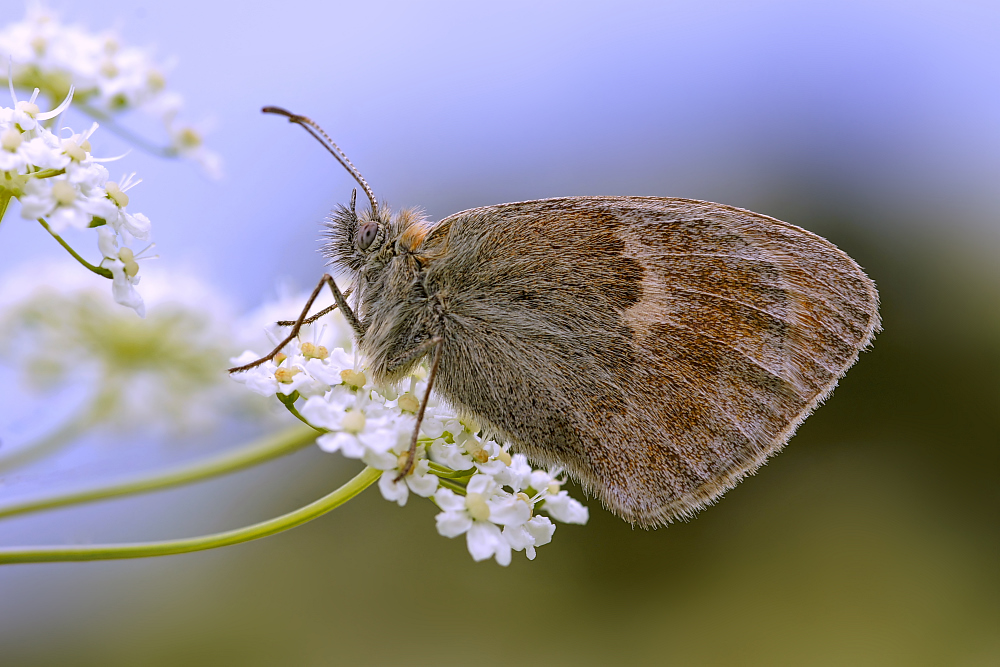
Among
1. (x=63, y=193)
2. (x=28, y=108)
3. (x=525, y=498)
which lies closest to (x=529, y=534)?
(x=525, y=498)

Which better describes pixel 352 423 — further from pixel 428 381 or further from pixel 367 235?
pixel 367 235

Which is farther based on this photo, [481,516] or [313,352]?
[313,352]

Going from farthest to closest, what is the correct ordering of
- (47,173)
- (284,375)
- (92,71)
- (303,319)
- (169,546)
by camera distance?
(92,71) < (303,319) < (284,375) < (47,173) < (169,546)

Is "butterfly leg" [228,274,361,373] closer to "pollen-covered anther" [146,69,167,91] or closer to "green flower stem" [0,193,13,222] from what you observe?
"green flower stem" [0,193,13,222]

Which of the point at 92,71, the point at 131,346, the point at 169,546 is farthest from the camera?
the point at 131,346

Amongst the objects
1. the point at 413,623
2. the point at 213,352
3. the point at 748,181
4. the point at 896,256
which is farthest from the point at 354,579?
the point at 896,256

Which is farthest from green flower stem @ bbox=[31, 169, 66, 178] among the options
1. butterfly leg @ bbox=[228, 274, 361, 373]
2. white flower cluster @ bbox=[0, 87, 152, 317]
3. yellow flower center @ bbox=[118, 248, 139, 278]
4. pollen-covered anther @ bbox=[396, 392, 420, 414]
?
pollen-covered anther @ bbox=[396, 392, 420, 414]

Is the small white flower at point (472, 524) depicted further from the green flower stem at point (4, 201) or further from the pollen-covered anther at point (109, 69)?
the pollen-covered anther at point (109, 69)

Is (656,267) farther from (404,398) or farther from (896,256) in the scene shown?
(896,256)
